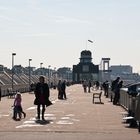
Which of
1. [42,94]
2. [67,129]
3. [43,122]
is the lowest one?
[67,129]

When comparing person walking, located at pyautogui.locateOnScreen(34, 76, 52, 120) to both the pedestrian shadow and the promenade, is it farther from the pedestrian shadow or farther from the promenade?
the pedestrian shadow

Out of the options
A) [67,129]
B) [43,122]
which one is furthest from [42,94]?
[67,129]

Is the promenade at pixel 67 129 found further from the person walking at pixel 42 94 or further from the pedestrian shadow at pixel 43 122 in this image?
the person walking at pixel 42 94

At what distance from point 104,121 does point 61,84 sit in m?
25.9

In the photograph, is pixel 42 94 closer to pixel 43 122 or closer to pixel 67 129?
pixel 43 122

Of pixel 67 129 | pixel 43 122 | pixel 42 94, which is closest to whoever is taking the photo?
pixel 67 129

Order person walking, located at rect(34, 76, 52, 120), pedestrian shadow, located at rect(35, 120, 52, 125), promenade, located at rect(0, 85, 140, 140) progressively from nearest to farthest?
promenade, located at rect(0, 85, 140, 140) < pedestrian shadow, located at rect(35, 120, 52, 125) < person walking, located at rect(34, 76, 52, 120)

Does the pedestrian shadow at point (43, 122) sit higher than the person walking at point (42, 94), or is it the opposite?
the person walking at point (42, 94)

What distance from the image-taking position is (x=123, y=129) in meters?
19.8

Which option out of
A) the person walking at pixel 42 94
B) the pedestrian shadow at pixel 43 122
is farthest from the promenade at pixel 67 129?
the person walking at pixel 42 94

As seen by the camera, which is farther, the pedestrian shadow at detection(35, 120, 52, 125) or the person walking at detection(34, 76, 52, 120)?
the person walking at detection(34, 76, 52, 120)

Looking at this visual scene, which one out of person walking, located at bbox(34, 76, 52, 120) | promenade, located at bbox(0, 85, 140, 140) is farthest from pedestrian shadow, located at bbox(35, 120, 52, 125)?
person walking, located at bbox(34, 76, 52, 120)

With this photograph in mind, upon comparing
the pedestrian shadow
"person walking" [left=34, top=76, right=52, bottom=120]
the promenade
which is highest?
"person walking" [left=34, top=76, right=52, bottom=120]

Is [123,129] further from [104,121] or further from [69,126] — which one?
[104,121]
